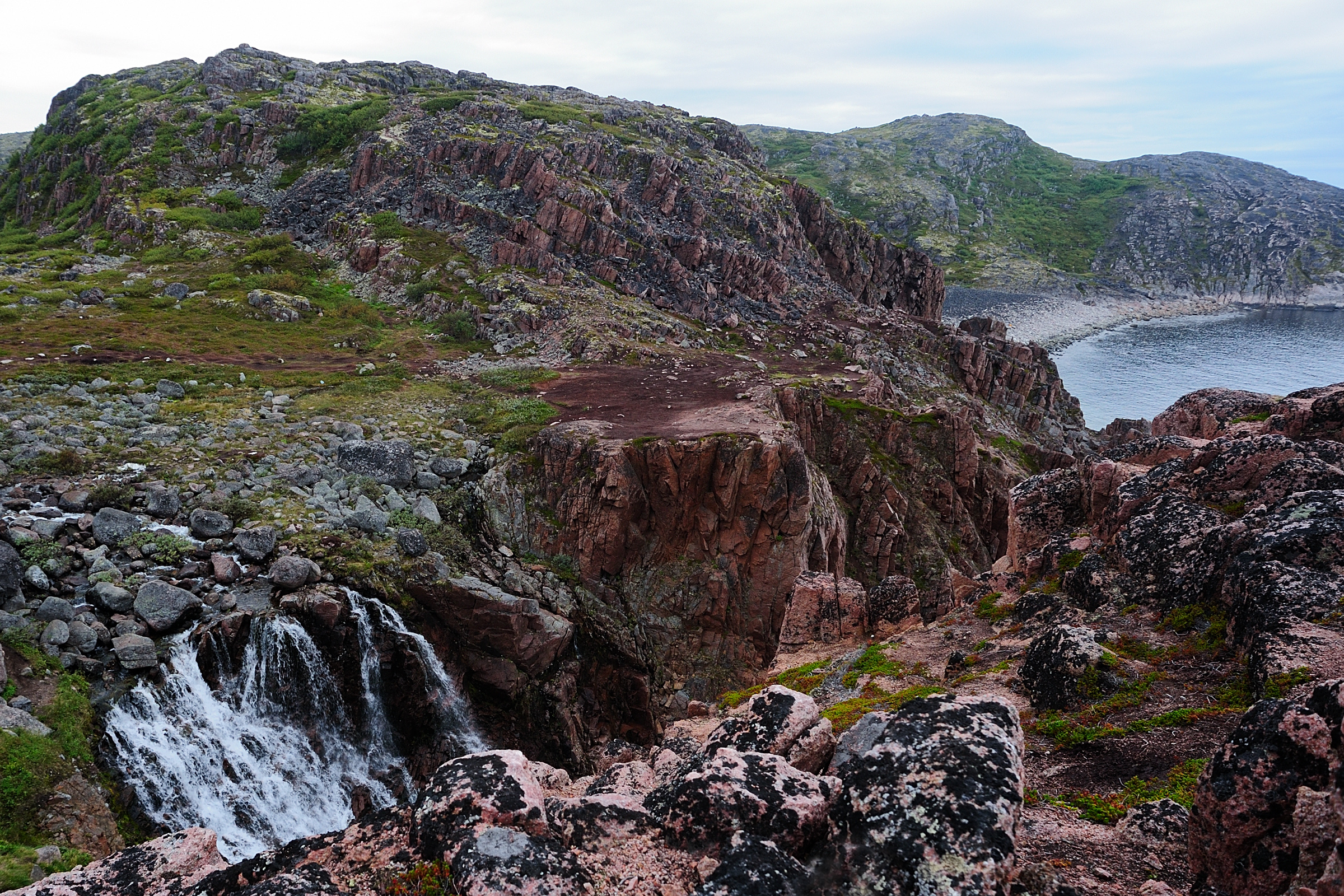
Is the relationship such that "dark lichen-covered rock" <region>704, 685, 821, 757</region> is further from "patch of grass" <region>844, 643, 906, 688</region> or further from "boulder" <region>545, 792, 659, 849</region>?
"patch of grass" <region>844, 643, 906, 688</region>

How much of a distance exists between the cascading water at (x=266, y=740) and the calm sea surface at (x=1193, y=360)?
85690 millimetres

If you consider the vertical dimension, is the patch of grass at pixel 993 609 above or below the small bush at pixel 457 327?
below

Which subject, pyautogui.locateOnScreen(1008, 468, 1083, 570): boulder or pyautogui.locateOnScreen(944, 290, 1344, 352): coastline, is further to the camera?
pyautogui.locateOnScreen(944, 290, 1344, 352): coastline

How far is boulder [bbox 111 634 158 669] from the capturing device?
15641mm

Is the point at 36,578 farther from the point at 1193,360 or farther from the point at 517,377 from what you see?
the point at 1193,360

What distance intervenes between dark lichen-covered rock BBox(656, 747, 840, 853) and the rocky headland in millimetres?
Result: 39

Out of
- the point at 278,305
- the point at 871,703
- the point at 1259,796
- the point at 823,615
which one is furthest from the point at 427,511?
the point at 278,305

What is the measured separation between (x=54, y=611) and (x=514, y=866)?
16.1 m

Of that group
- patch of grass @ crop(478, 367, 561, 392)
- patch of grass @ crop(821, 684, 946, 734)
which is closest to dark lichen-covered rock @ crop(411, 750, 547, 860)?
patch of grass @ crop(821, 684, 946, 734)

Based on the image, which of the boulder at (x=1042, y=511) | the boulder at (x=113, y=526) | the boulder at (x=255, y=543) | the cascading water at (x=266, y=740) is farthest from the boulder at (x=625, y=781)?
the boulder at (x=113, y=526)

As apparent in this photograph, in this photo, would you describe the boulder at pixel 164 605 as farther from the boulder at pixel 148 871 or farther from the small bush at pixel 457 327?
the small bush at pixel 457 327

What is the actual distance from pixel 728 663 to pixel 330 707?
15.0 m

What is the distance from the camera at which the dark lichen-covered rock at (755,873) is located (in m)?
5.63

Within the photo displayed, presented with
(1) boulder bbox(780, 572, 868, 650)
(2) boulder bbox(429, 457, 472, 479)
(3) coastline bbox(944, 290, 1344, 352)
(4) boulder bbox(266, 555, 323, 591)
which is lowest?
(1) boulder bbox(780, 572, 868, 650)
